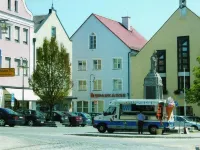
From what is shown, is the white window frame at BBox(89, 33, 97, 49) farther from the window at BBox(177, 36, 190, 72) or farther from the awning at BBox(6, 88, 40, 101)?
the awning at BBox(6, 88, 40, 101)

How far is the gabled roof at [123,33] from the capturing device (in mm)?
73500

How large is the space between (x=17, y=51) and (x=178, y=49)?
22.3m

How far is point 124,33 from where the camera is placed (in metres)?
76.8

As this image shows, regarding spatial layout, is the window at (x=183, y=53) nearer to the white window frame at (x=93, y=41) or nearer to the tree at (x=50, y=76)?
the white window frame at (x=93, y=41)

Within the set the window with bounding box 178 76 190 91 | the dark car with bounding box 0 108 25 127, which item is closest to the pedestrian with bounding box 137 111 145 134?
the dark car with bounding box 0 108 25 127

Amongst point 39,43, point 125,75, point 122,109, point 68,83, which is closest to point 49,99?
point 68,83

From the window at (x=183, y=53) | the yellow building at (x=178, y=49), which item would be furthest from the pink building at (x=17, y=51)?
the window at (x=183, y=53)

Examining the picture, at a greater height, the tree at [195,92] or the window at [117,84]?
the window at [117,84]

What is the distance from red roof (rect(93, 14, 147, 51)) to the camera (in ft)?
242

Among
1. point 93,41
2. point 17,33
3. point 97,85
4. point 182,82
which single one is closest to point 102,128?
point 17,33

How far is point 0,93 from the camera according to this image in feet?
173

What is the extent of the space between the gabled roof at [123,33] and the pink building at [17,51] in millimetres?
16775

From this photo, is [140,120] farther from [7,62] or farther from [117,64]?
[117,64]

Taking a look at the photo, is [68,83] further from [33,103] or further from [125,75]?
[125,75]
